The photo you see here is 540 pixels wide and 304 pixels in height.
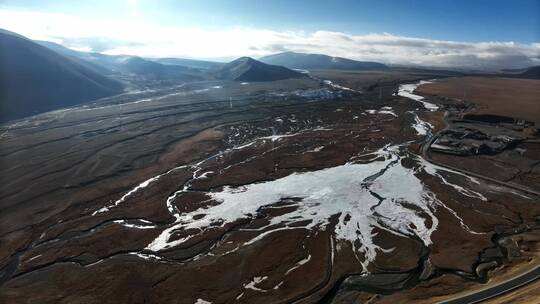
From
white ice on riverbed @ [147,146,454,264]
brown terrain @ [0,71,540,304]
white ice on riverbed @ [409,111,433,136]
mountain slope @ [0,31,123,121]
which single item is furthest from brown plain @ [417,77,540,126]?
mountain slope @ [0,31,123,121]

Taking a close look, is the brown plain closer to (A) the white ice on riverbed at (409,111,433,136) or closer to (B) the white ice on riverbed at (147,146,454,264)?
(A) the white ice on riverbed at (409,111,433,136)

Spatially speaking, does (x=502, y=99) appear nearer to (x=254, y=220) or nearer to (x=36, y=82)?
(x=254, y=220)

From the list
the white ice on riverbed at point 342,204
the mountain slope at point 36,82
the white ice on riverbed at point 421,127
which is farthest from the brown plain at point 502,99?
the mountain slope at point 36,82

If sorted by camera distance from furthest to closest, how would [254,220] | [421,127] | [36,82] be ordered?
[36,82]
[421,127]
[254,220]

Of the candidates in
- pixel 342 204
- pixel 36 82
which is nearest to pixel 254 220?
pixel 342 204

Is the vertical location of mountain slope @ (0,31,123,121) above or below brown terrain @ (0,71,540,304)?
above

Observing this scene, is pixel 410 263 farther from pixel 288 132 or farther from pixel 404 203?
pixel 288 132

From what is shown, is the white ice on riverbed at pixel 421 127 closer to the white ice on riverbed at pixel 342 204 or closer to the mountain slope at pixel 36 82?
the white ice on riverbed at pixel 342 204
